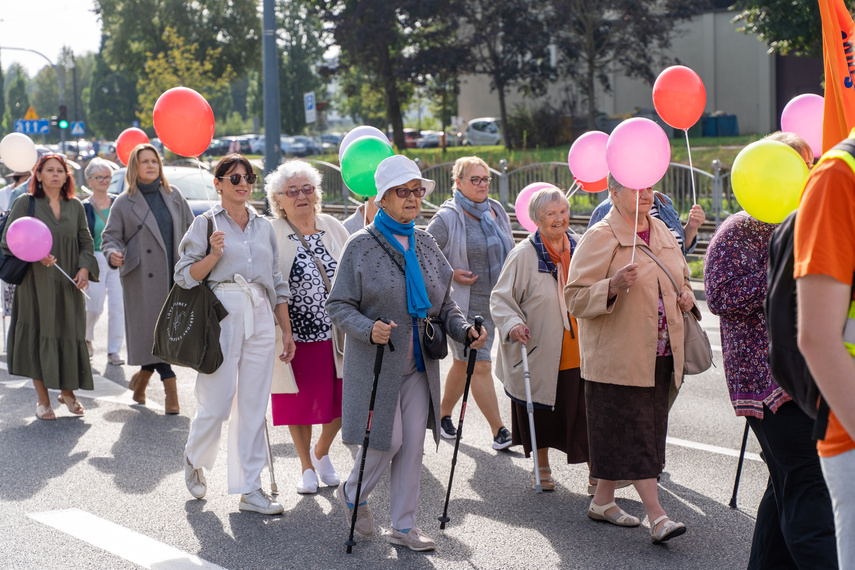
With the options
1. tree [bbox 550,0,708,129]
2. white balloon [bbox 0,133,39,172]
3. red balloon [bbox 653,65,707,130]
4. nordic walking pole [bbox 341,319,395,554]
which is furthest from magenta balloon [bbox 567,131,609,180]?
tree [bbox 550,0,708,129]

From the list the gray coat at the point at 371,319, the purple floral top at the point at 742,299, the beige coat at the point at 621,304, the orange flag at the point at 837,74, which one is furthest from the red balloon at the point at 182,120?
the orange flag at the point at 837,74

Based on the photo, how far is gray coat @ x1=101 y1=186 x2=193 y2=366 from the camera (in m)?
7.70

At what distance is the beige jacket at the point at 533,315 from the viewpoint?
5777 mm

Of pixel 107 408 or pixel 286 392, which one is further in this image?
pixel 107 408

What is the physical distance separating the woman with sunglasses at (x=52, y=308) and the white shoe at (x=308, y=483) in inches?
108

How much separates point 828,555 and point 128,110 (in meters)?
94.0

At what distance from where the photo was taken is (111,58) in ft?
202

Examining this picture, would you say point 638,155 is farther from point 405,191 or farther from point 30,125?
point 30,125

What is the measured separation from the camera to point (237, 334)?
221 inches

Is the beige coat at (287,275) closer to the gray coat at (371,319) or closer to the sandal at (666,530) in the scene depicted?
the gray coat at (371,319)

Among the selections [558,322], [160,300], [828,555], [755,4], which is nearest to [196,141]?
[160,300]

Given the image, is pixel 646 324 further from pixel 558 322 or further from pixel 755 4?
pixel 755 4

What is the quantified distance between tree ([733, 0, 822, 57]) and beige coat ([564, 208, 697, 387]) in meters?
24.9

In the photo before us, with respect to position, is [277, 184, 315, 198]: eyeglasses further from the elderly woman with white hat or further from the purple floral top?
the purple floral top
